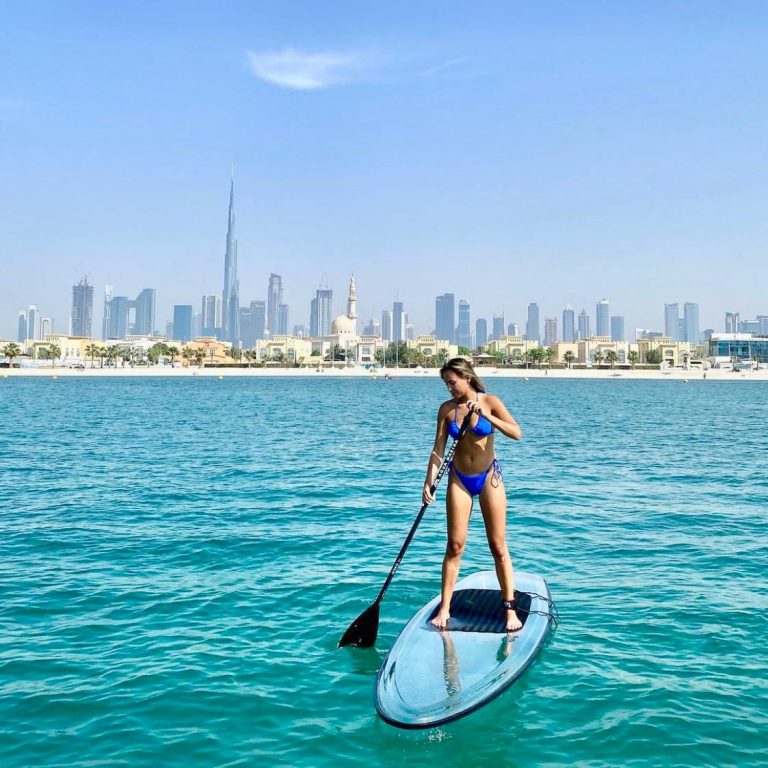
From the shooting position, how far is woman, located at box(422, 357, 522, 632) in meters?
7.12

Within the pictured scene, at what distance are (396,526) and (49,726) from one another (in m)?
8.74

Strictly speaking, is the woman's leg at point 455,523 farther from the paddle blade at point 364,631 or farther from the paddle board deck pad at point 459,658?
the paddle blade at point 364,631

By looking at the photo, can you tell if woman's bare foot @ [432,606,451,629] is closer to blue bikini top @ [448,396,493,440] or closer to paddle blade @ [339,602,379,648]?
paddle blade @ [339,602,379,648]

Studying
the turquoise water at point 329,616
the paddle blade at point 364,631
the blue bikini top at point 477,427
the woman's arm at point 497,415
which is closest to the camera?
the turquoise water at point 329,616

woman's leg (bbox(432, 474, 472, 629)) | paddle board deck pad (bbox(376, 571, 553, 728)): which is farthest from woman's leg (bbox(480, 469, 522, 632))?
paddle board deck pad (bbox(376, 571, 553, 728))

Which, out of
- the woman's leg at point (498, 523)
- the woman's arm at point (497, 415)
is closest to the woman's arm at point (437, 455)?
the woman's arm at point (497, 415)

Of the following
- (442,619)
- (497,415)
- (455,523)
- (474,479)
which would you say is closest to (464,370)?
(497,415)

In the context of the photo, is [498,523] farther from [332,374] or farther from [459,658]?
[332,374]

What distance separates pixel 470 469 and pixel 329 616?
3.13m

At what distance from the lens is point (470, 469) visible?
7.43m

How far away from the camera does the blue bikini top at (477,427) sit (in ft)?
23.6

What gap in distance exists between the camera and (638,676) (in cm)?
748

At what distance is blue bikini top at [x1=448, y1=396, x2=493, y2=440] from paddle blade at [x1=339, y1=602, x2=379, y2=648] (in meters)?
2.28

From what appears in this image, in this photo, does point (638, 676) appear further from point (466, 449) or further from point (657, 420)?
point (657, 420)
